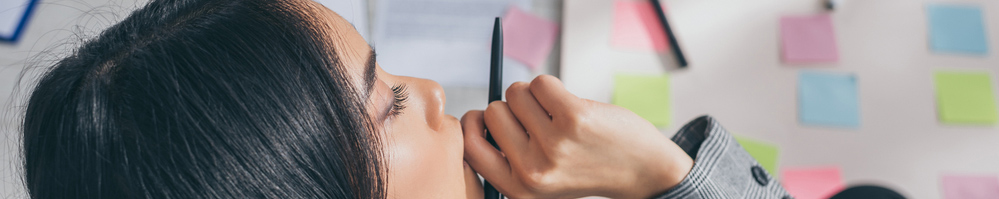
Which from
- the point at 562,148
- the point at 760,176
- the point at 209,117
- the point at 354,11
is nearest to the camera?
the point at 209,117

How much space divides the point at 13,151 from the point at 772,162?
1.08 meters

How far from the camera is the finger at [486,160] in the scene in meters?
0.37

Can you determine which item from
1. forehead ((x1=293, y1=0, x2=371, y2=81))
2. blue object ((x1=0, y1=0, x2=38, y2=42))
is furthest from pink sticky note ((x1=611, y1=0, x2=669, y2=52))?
blue object ((x1=0, y1=0, x2=38, y2=42))

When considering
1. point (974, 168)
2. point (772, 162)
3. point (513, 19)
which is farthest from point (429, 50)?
point (974, 168)

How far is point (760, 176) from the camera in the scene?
0.47 metres

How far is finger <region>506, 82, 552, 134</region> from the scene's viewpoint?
14.4 inches

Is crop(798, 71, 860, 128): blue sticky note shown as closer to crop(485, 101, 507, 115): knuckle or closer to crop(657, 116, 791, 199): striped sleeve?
crop(657, 116, 791, 199): striped sleeve

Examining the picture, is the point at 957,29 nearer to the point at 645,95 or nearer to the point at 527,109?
the point at 645,95

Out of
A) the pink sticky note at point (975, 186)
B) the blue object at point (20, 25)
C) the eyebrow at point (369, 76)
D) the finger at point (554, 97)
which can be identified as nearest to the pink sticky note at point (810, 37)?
the pink sticky note at point (975, 186)

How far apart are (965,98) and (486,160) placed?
843mm

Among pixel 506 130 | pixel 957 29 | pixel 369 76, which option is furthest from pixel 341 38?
pixel 957 29

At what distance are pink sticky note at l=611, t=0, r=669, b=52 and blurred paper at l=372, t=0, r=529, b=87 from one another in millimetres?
153

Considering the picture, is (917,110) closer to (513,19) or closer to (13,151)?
(513,19)

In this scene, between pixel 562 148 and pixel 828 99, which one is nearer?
pixel 562 148
